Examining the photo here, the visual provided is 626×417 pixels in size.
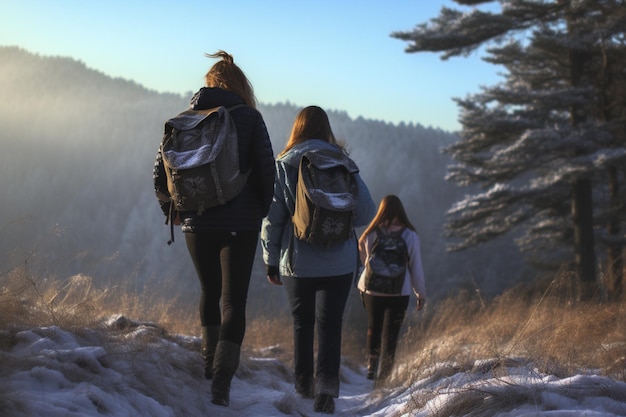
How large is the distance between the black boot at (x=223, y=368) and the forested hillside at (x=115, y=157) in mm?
56283

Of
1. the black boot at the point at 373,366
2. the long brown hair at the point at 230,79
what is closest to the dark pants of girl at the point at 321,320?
the long brown hair at the point at 230,79

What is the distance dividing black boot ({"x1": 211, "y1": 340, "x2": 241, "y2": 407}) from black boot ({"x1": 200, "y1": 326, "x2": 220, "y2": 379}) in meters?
0.33

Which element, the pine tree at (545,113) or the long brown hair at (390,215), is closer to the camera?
the long brown hair at (390,215)

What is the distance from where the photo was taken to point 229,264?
4180 mm

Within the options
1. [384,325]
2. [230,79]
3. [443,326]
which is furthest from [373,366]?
[230,79]

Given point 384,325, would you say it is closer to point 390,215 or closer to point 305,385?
point 390,215

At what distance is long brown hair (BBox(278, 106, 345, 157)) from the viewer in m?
4.84

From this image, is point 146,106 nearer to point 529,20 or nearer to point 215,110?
point 529,20

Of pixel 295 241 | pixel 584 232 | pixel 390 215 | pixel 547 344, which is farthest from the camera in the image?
pixel 584 232

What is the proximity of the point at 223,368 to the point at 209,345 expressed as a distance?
44 cm

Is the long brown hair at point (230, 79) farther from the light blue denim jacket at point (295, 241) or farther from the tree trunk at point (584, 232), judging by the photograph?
the tree trunk at point (584, 232)

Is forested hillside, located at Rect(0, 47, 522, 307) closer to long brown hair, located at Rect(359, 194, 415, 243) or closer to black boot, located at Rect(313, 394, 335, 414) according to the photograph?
long brown hair, located at Rect(359, 194, 415, 243)

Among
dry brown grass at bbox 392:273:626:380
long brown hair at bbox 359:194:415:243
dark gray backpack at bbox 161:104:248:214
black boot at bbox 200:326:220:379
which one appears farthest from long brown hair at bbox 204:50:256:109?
long brown hair at bbox 359:194:415:243

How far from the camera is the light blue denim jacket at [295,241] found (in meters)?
4.63
